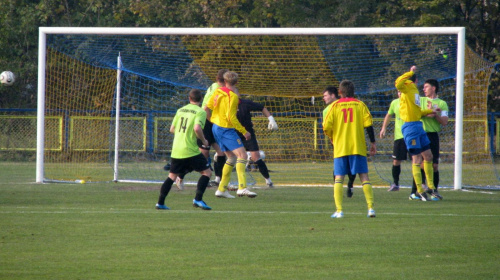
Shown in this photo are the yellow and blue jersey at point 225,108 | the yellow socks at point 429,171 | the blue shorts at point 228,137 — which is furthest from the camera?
the yellow socks at point 429,171

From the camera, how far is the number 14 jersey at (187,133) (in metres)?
9.31

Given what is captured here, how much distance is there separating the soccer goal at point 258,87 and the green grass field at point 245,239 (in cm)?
387

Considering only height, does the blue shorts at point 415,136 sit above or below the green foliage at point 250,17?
below

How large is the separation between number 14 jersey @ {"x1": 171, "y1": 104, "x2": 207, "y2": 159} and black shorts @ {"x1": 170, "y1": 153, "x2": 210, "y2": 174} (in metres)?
0.05

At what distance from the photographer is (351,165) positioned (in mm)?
8484

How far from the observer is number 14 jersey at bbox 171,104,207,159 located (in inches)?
367

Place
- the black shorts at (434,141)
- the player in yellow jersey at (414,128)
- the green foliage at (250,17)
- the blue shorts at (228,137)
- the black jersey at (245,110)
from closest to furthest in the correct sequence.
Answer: the player in yellow jersey at (414,128) → the blue shorts at (228,137) → the black shorts at (434,141) → the black jersey at (245,110) → the green foliage at (250,17)

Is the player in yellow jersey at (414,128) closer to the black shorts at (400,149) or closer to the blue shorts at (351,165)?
the black shorts at (400,149)

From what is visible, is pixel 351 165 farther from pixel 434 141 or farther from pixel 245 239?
pixel 434 141

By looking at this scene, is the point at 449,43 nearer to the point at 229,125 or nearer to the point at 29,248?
the point at 229,125

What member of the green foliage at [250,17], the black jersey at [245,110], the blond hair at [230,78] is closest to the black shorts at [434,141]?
the black jersey at [245,110]

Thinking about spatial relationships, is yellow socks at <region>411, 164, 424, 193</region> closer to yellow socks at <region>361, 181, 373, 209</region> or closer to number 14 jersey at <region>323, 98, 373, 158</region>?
yellow socks at <region>361, 181, 373, 209</region>

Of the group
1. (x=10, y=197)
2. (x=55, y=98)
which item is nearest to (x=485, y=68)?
(x=10, y=197)

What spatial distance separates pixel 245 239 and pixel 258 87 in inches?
394
